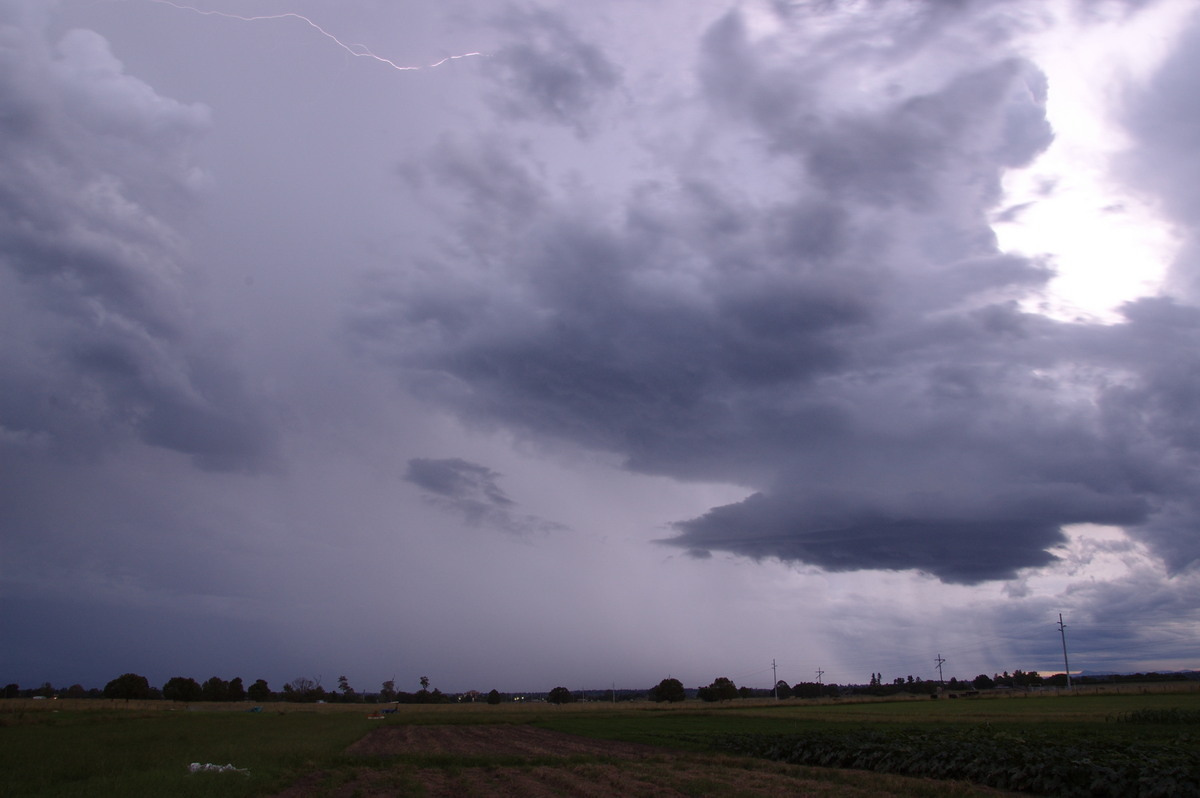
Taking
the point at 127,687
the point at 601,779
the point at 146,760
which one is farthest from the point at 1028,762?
the point at 127,687

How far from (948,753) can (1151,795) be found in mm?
9176

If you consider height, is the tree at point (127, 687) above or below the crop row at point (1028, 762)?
below

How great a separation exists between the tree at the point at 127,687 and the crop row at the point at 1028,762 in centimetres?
18688

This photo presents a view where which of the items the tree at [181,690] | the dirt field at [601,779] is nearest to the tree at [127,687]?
the tree at [181,690]

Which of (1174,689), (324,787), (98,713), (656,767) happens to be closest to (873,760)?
(656,767)

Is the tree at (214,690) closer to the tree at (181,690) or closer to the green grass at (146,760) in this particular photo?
the tree at (181,690)

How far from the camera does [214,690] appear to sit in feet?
630

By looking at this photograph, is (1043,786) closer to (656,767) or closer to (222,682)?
(656,767)

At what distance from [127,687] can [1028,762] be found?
200418mm

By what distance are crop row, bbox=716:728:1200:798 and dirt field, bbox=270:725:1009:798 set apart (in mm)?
1613

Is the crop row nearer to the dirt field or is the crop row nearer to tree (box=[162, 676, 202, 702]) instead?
the dirt field

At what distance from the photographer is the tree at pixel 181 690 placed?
7274 inches

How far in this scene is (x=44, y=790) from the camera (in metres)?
22.2

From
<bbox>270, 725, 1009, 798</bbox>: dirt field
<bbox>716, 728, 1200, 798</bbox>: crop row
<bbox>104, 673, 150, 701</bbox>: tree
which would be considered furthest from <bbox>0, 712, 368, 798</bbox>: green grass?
<bbox>104, 673, 150, 701</bbox>: tree
